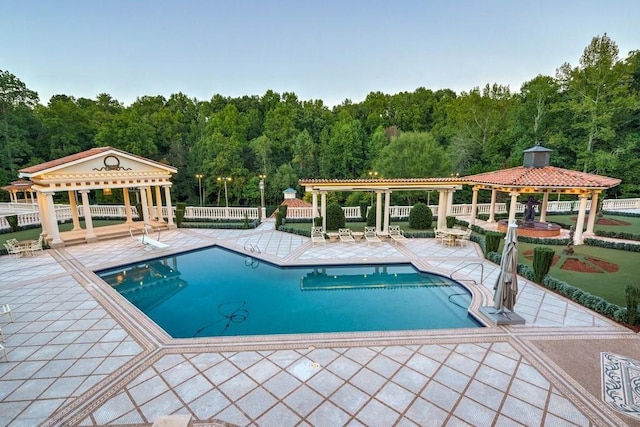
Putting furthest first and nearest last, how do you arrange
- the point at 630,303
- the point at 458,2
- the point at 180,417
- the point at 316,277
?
the point at 458,2, the point at 316,277, the point at 630,303, the point at 180,417

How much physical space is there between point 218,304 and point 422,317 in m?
5.89

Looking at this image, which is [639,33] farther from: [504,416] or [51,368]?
[51,368]

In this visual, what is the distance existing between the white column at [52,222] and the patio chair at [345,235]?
1354 centimetres

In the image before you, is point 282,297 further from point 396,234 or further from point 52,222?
point 52,222

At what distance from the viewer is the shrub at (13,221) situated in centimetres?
1662

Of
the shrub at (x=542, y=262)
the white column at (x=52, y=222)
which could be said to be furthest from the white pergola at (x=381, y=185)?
the white column at (x=52, y=222)

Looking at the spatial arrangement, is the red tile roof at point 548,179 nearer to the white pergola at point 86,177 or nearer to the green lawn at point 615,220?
the green lawn at point 615,220

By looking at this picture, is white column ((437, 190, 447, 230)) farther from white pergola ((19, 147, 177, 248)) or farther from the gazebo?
white pergola ((19, 147, 177, 248))

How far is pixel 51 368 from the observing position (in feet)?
17.5

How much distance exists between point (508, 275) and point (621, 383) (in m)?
2.40

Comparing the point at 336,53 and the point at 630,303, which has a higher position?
the point at 336,53

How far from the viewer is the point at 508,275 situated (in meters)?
6.64

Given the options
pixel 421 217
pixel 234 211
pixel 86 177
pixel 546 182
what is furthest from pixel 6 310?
pixel 546 182

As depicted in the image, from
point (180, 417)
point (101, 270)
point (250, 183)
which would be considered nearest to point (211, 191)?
point (250, 183)
